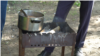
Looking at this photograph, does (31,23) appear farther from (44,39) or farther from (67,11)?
(67,11)

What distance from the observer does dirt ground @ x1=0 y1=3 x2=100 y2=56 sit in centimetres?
302

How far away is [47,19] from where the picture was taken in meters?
5.00

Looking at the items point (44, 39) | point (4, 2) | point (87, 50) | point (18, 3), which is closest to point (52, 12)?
point (18, 3)

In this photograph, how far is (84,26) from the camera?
2.70 m

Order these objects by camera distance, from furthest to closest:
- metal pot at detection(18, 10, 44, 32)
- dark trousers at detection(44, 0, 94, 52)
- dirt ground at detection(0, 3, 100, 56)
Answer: dirt ground at detection(0, 3, 100, 56) < dark trousers at detection(44, 0, 94, 52) < metal pot at detection(18, 10, 44, 32)

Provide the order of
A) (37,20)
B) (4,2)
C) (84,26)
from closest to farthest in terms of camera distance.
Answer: (37,20) → (4,2) → (84,26)

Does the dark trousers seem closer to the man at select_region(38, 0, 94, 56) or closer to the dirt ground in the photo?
the man at select_region(38, 0, 94, 56)

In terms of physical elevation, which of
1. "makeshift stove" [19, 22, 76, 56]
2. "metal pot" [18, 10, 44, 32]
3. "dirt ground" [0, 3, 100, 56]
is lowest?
"dirt ground" [0, 3, 100, 56]

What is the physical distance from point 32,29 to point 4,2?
935 mm

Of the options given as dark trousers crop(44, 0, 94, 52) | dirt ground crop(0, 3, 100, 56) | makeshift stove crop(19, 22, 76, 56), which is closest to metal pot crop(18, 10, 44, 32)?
makeshift stove crop(19, 22, 76, 56)

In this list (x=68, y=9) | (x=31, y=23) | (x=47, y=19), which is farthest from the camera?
(x=47, y=19)

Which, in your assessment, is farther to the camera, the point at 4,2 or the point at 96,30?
the point at 96,30

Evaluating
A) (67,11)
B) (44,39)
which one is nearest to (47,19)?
(67,11)

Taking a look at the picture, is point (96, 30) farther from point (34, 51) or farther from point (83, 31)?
point (34, 51)
